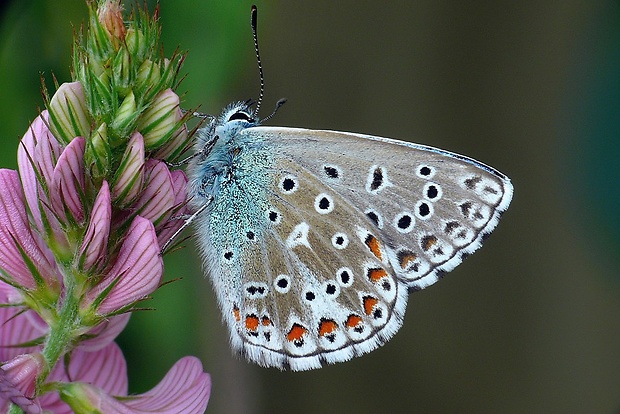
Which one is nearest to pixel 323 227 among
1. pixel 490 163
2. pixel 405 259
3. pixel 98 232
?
pixel 405 259

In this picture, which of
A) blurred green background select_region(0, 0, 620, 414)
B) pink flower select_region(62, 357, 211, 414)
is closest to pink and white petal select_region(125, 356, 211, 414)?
pink flower select_region(62, 357, 211, 414)

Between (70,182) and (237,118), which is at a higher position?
(237,118)

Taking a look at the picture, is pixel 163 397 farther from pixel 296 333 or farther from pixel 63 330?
pixel 296 333

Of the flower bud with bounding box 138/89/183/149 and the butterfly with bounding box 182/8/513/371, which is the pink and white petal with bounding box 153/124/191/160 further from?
the butterfly with bounding box 182/8/513/371

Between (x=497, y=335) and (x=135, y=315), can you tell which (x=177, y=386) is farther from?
(x=497, y=335)

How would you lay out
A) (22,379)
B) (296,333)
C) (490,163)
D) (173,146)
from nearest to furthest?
1. (22,379)
2. (173,146)
3. (296,333)
4. (490,163)

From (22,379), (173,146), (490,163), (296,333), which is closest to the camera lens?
(22,379)
